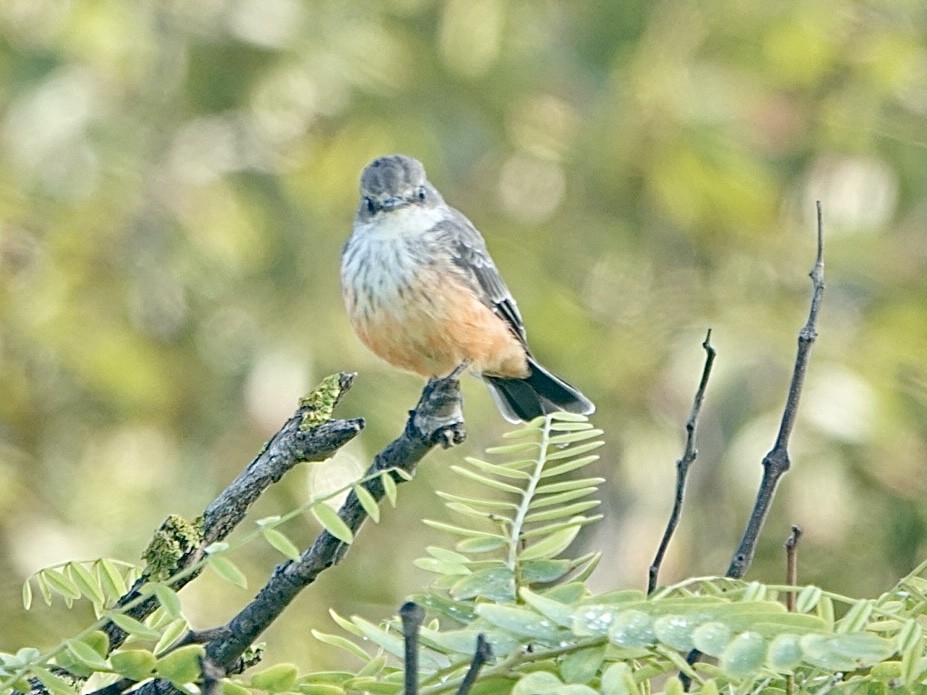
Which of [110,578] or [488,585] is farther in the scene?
[110,578]

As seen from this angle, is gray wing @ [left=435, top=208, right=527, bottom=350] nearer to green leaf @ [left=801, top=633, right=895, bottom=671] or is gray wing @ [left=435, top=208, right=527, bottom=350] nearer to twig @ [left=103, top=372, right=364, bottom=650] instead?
twig @ [left=103, top=372, right=364, bottom=650]

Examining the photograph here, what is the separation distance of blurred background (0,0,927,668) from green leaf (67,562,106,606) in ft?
14.3

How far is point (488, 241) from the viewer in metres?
8.76

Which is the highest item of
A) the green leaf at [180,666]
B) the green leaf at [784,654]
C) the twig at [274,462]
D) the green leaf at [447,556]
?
the twig at [274,462]

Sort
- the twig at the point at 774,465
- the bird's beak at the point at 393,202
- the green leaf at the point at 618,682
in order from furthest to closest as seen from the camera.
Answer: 1. the bird's beak at the point at 393,202
2. the twig at the point at 774,465
3. the green leaf at the point at 618,682

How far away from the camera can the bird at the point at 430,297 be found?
509 cm

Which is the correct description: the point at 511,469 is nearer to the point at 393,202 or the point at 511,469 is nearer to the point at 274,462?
the point at 274,462

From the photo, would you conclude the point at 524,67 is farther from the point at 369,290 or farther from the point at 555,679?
the point at 555,679

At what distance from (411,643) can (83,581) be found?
2.41ft

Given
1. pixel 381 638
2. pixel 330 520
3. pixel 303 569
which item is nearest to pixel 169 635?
pixel 303 569

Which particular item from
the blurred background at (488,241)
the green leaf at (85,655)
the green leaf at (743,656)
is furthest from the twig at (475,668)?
the blurred background at (488,241)

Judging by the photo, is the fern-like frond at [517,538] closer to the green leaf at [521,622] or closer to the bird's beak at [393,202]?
the green leaf at [521,622]

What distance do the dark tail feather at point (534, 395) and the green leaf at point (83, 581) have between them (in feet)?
12.4

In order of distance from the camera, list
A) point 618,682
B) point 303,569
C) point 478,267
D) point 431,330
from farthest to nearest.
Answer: point 478,267, point 431,330, point 303,569, point 618,682
